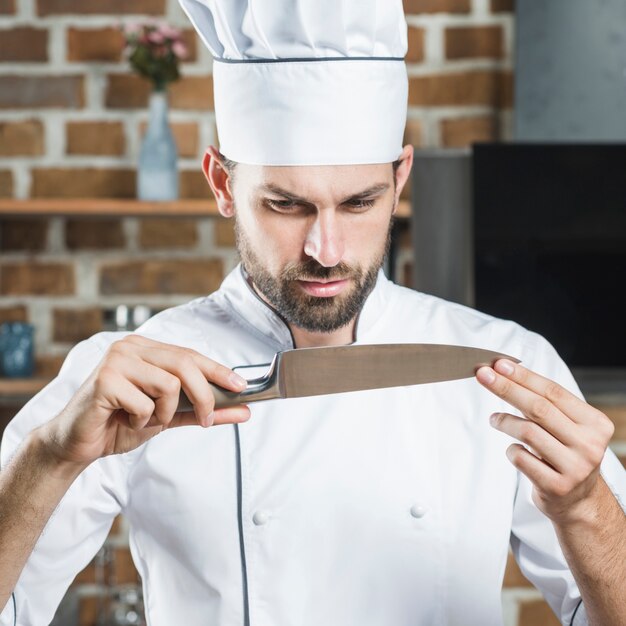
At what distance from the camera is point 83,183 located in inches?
70.3

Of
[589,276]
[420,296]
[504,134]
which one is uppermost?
[504,134]

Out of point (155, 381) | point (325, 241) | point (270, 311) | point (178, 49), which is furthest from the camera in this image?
point (178, 49)

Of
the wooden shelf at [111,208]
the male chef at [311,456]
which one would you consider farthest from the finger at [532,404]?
the wooden shelf at [111,208]

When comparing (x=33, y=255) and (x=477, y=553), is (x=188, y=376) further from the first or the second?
(x=33, y=255)

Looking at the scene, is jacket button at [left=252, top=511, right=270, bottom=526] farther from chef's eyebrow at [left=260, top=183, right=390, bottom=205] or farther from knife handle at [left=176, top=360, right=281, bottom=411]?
chef's eyebrow at [left=260, top=183, right=390, bottom=205]

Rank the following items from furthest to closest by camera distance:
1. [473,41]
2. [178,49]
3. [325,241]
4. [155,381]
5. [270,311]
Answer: [473,41]
[178,49]
[270,311]
[325,241]
[155,381]

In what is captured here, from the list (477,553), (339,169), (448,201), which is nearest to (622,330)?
(448,201)

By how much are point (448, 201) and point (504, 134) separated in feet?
0.67

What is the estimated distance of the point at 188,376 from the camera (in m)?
0.70

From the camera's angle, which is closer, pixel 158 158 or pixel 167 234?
pixel 158 158

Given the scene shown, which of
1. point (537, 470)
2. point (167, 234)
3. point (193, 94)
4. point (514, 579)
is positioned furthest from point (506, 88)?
point (537, 470)

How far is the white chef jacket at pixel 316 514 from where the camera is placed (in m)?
0.91

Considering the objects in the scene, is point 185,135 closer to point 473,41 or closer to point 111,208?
point 111,208

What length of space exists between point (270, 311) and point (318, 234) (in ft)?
0.46
